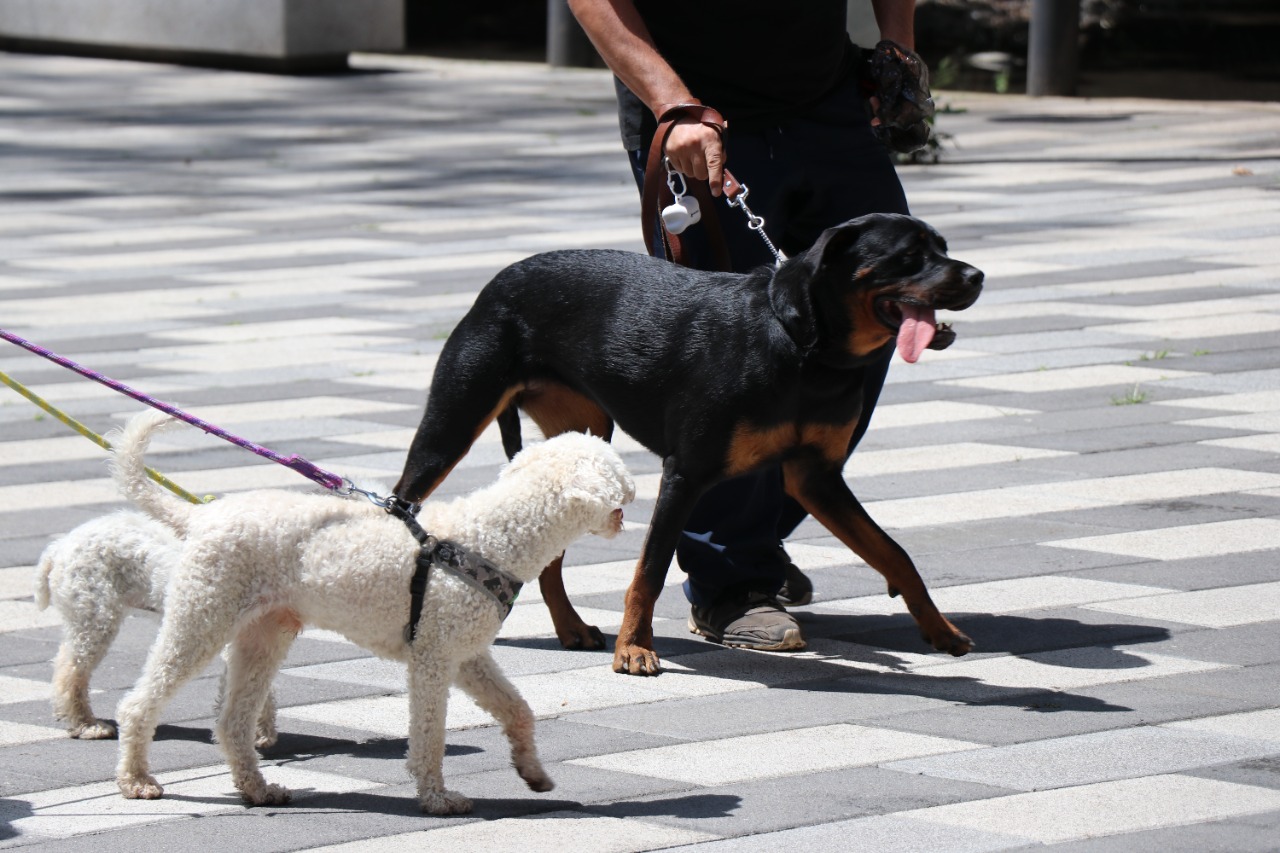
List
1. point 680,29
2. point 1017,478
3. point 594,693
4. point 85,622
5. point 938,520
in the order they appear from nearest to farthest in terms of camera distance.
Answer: point 85,622
point 594,693
point 680,29
point 938,520
point 1017,478

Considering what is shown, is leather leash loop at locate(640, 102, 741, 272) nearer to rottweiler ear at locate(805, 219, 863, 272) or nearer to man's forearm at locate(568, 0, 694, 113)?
man's forearm at locate(568, 0, 694, 113)

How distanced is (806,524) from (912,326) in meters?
2.04

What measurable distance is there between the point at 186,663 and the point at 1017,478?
3.82 m

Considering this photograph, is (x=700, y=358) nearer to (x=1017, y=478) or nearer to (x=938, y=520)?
(x=938, y=520)

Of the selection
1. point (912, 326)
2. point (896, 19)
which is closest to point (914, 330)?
point (912, 326)

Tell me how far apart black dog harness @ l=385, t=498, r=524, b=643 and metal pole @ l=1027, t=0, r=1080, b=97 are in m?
16.6

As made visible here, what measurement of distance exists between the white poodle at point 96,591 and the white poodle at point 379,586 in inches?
20.9

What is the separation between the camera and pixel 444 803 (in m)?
3.96

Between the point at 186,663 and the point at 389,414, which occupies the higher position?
the point at 186,663

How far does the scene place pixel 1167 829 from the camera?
3.79m

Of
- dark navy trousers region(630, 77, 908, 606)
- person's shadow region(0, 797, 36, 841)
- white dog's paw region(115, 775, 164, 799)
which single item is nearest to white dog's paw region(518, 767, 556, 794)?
white dog's paw region(115, 775, 164, 799)

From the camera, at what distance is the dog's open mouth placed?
15.4 feet

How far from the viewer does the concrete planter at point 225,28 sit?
22156 millimetres

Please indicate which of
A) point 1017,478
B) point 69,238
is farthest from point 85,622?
point 69,238
